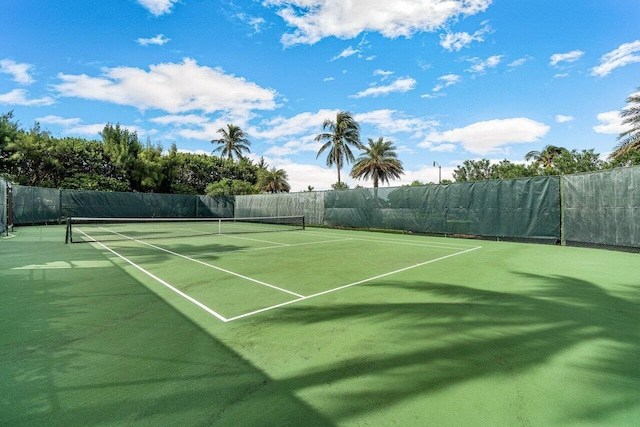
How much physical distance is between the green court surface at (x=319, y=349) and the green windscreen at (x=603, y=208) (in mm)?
4193

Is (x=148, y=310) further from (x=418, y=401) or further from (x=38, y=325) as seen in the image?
(x=418, y=401)

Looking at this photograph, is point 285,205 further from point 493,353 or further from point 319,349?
point 493,353

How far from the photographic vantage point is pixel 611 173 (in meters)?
9.48

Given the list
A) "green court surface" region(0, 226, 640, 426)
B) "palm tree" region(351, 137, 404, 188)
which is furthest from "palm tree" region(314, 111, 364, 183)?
"green court surface" region(0, 226, 640, 426)

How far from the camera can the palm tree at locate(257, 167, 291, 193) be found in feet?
147

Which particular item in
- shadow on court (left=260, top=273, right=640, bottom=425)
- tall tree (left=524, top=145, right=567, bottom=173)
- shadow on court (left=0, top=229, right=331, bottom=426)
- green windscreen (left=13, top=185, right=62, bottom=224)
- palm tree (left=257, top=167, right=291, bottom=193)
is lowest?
shadow on court (left=0, top=229, right=331, bottom=426)

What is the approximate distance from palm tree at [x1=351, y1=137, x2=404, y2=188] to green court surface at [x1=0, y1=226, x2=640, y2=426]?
1191 inches

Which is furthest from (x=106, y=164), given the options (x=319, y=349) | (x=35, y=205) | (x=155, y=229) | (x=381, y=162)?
(x=319, y=349)

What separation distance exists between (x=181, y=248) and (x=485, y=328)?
29.8 feet

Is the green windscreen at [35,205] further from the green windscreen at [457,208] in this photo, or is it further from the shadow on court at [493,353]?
the shadow on court at [493,353]

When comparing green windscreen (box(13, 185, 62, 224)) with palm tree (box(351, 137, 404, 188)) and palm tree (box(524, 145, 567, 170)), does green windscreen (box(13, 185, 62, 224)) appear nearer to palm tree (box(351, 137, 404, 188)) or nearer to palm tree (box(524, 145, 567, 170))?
palm tree (box(351, 137, 404, 188))

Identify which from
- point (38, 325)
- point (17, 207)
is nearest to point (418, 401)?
point (38, 325)

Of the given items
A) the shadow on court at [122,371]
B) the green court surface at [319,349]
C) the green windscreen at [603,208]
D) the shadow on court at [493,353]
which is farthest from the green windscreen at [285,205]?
the shadow on court at [122,371]

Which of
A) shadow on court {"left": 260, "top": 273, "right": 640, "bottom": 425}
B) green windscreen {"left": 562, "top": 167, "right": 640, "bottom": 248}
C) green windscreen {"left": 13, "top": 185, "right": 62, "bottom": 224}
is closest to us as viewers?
shadow on court {"left": 260, "top": 273, "right": 640, "bottom": 425}
